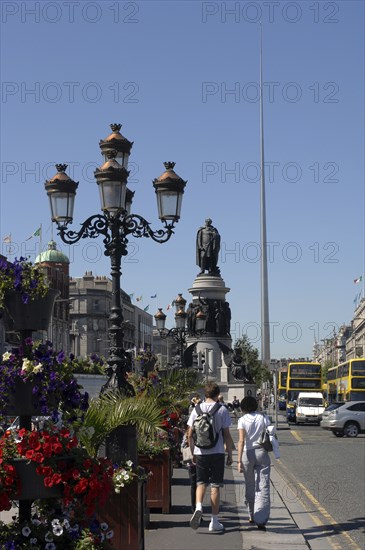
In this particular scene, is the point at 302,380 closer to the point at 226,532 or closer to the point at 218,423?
the point at 218,423

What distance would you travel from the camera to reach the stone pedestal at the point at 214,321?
5906 cm

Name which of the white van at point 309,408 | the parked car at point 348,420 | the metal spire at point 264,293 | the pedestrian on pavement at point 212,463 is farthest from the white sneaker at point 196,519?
the metal spire at point 264,293

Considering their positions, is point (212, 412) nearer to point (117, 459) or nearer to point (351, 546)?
point (351, 546)

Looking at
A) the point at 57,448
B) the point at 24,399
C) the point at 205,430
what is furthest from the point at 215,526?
the point at 57,448

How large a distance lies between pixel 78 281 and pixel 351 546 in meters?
151

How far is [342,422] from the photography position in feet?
127

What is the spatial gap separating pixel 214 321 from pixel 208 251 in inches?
240

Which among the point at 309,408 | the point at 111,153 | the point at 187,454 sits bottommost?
the point at 187,454

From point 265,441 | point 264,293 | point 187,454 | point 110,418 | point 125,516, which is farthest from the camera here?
point 264,293

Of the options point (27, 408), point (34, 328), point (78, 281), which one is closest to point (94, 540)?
point (27, 408)

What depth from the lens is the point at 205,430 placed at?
11.6m

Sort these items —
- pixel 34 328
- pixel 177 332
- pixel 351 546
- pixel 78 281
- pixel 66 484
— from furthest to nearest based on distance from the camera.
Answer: pixel 78 281 < pixel 177 332 < pixel 351 546 < pixel 34 328 < pixel 66 484

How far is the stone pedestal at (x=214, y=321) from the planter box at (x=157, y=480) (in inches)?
1778

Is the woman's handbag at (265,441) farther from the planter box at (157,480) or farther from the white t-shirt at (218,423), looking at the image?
the planter box at (157,480)
